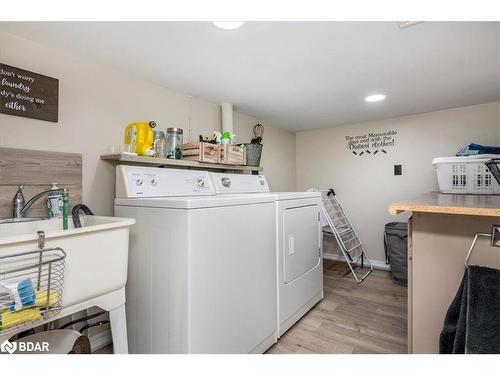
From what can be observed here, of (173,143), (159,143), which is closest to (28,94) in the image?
(159,143)

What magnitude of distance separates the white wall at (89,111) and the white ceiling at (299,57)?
8 centimetres

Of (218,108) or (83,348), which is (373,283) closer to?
(218,108)

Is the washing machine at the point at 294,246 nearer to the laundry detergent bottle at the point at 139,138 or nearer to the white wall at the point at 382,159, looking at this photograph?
the laundry detergent bottle at the point at 139,138

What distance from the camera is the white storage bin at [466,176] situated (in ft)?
6.35

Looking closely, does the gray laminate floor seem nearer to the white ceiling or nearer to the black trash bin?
the black trash bin

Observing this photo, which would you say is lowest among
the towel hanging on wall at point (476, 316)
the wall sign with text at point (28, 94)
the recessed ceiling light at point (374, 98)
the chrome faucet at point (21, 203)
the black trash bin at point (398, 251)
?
the black trash bin at point (398, 251)

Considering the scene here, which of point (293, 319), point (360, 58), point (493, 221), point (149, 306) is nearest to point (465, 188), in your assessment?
point (493, 221)

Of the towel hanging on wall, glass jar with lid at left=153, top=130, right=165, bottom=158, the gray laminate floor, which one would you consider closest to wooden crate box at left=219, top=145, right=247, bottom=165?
glass jar with lid at left=153, top=130, right=165, bottom=158

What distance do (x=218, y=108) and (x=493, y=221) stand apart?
6.93 feet

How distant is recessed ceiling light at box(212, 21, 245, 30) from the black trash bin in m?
→ 2.55

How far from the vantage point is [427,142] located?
9.39 feet

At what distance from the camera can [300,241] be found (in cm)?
202

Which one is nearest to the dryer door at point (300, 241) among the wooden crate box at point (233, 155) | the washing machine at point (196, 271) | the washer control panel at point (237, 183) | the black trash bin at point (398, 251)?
the washing machine at point (196, 271)

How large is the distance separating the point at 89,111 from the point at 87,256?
3.27ft
